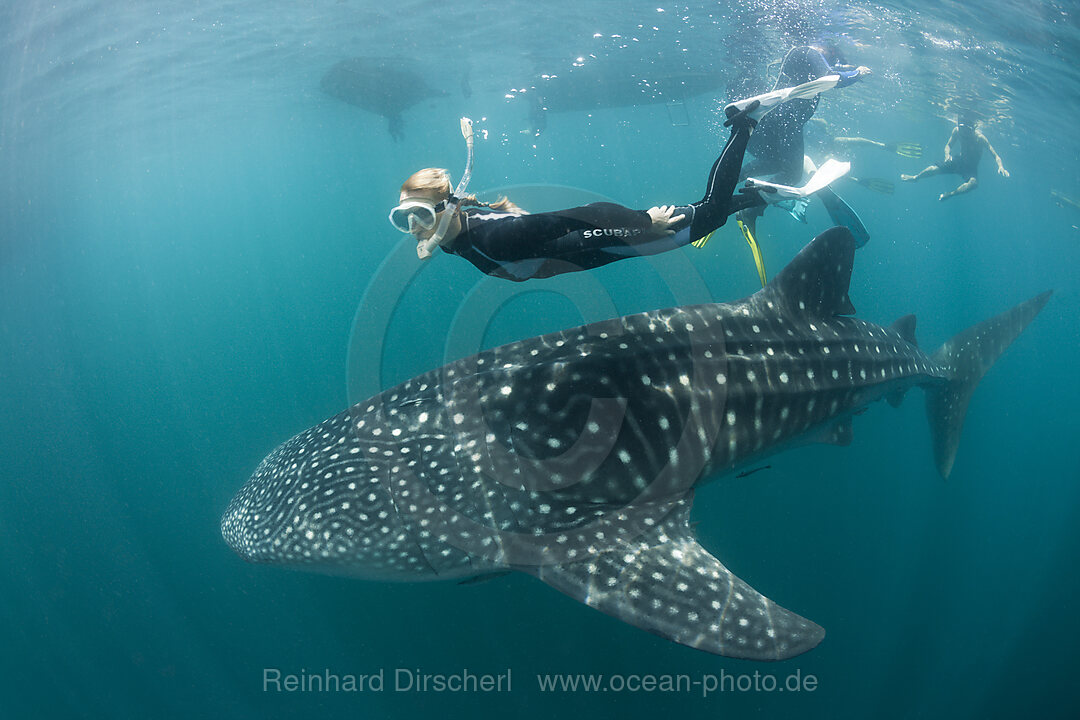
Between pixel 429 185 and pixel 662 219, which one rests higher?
pixel 429 185

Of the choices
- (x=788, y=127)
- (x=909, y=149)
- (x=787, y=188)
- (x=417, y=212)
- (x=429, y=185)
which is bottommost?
(x=417, y=212)

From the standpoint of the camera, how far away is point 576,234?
14.0 ft

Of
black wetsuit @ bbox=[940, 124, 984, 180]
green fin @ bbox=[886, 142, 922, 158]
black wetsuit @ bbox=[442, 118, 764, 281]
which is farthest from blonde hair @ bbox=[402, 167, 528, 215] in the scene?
black wetsuit @ bbox=[940, 124, 984, 180]

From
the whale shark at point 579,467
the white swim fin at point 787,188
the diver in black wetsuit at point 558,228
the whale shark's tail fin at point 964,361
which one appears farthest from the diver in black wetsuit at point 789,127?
the whale shark at point 579,467

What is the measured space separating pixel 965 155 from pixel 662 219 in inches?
849

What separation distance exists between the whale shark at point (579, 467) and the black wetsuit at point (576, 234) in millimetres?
681

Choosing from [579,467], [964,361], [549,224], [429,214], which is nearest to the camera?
[579,467]

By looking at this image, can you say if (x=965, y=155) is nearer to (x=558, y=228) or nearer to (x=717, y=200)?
(x=717, y=200)

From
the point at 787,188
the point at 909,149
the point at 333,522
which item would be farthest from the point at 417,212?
the point at 909,149

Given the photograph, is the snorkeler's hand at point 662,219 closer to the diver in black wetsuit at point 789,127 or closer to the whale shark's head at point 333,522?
the whale shark's head at point 333,522

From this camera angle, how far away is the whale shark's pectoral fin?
118 inches

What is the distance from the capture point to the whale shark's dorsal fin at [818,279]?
4.98 m

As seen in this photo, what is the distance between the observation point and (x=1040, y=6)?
1327 centimetres

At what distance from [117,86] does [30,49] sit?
626 cm
